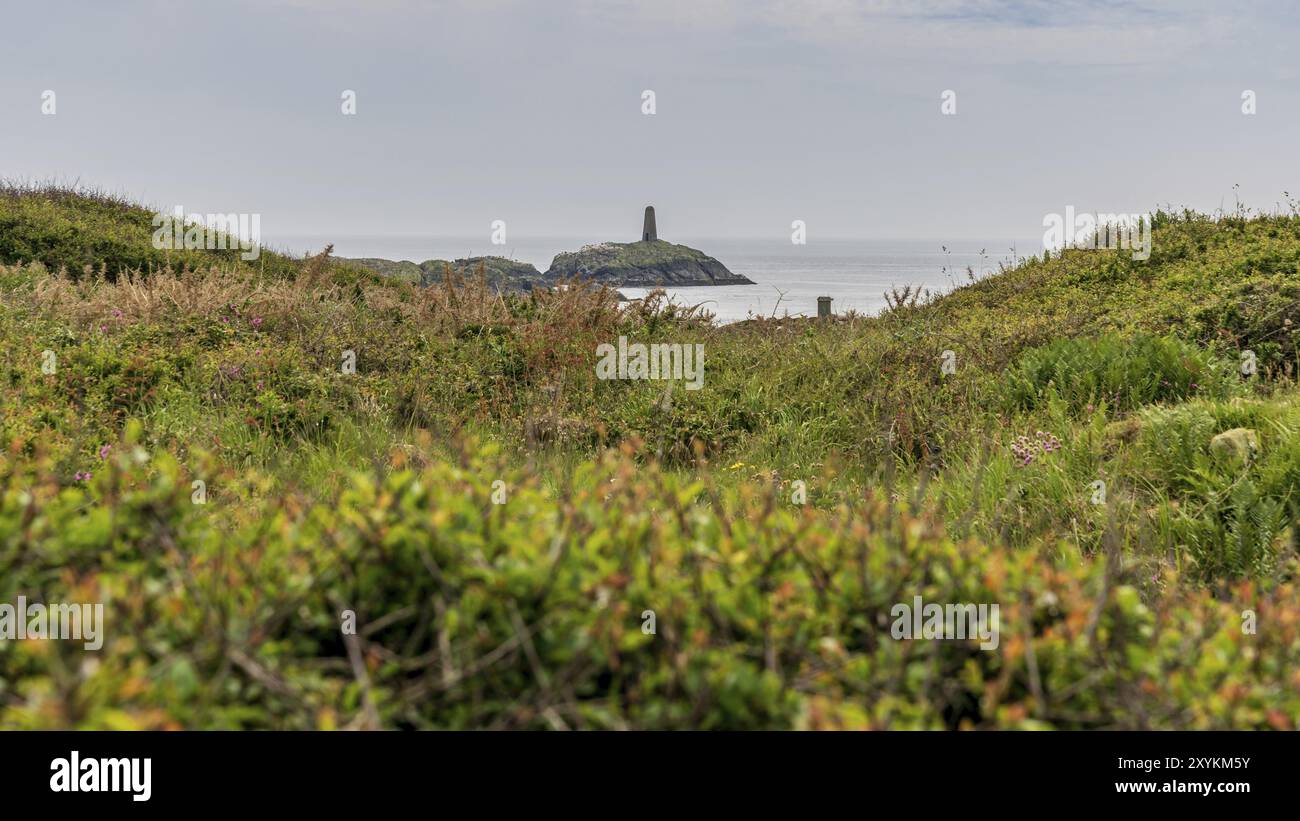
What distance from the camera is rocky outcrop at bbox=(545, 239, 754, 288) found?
165 ft

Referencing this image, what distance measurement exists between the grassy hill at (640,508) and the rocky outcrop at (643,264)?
115 ft

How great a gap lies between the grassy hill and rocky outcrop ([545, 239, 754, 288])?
115 ft

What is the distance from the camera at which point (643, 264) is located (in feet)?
172

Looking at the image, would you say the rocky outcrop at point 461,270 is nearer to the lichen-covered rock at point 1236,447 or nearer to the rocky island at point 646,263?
the rocky island at point 646,263

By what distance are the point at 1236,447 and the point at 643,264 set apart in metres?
47.3

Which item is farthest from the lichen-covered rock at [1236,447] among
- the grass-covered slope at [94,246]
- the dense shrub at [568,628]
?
the grass-covered slope at [94,246]

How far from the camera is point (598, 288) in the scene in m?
12.4

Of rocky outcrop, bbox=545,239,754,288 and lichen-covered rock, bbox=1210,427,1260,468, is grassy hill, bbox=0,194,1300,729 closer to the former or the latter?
lichen-covered rock, bbox=1210,427,1260,468

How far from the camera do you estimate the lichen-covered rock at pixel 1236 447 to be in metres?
5.98

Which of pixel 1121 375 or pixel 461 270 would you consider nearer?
pixel 1121 375

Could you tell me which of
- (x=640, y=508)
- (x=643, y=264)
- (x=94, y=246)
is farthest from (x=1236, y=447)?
(x=643, y=264)

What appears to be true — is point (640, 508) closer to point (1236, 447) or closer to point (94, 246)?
point (1236, 447)

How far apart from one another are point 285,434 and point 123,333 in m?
2.62
